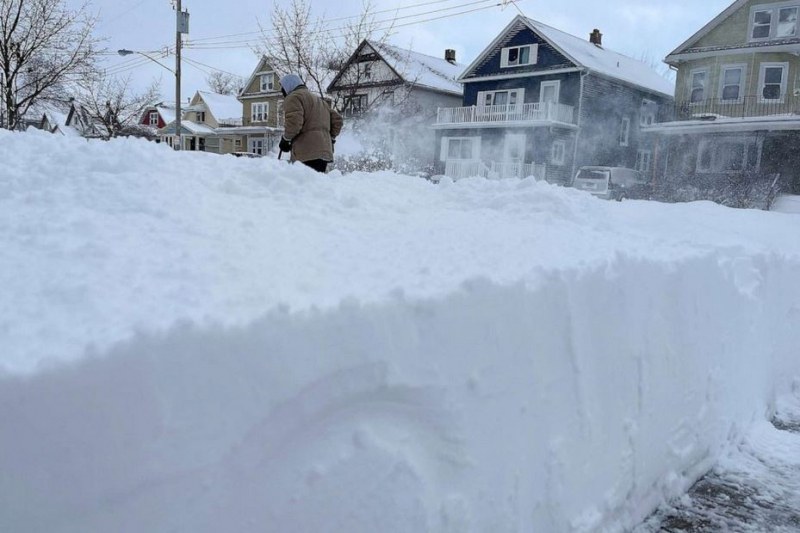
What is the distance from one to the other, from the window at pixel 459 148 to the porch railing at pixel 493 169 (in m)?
0.45

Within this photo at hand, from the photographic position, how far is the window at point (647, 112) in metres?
28.7

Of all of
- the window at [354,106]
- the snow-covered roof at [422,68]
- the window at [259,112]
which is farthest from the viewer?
the window at [259,112]

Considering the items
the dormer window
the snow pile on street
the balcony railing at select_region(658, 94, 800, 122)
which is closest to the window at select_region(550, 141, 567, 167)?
the balcony railing at select_region(658, 94, 800, 122)

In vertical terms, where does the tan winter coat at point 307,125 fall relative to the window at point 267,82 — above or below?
below

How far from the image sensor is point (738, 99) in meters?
22.7

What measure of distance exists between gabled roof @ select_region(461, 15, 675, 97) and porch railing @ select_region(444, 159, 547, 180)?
14.3 feet

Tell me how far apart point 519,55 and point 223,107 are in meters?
26.5

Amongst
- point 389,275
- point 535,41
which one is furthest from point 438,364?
point 535,41

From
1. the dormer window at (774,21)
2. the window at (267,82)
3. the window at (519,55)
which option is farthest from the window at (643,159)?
the window at (267,82)

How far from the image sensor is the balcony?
25.1 m

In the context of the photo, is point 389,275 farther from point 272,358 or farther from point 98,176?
point 98,176

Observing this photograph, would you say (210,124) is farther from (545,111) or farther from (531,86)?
(545,111)

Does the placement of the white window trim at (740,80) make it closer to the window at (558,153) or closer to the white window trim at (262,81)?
the window at (558,153)

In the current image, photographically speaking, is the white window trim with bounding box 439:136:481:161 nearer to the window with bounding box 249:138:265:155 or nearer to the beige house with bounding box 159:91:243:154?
the window with bounding box 249:138:265:155
